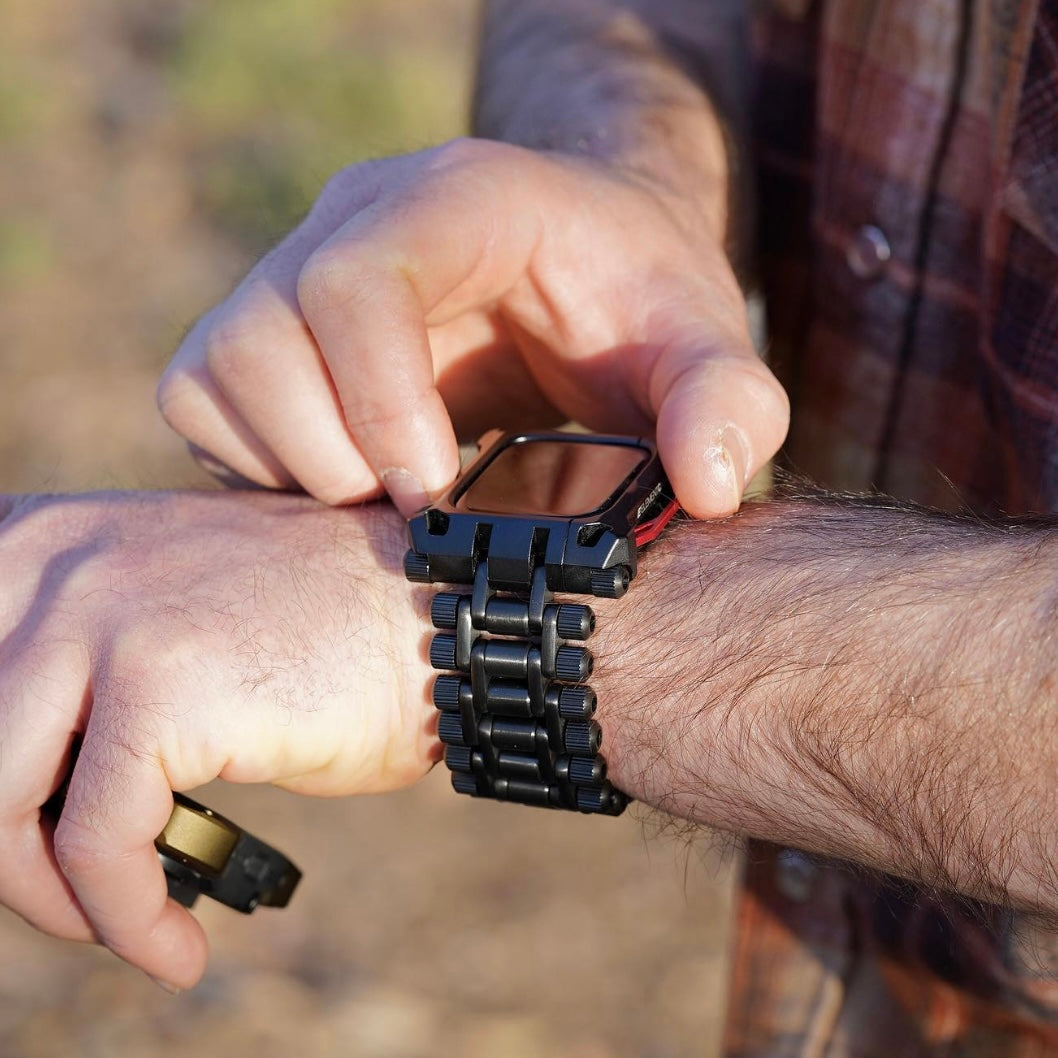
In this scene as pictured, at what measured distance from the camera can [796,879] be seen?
2.34 metres

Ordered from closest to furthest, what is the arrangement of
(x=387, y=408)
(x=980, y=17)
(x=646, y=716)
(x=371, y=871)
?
(x=646, y=716), (x=387, y=408), (x=980, y=17), (x=371, y=871)

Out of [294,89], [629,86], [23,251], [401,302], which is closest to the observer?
[401,302]

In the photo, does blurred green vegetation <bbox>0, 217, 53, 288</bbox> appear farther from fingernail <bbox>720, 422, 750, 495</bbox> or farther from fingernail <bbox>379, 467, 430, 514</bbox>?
fingernail <bbox>720, 422, 750, 495</bbox>

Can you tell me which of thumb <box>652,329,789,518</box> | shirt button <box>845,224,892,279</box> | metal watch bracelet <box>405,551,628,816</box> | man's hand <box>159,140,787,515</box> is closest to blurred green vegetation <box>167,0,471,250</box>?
shirt button <box>845,224,892,279</box>

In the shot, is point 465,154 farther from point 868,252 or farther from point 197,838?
point 197,838

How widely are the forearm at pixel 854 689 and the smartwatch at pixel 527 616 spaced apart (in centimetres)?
6

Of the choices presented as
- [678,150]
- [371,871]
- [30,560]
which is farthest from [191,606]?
[371,871]

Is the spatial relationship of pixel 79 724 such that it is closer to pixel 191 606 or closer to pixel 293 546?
pixel 191 606

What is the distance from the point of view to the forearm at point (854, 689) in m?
1.23

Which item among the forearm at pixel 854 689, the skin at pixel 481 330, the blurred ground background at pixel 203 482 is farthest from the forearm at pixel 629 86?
the forearm at pixel 854 689

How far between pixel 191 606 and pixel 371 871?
8.89ft

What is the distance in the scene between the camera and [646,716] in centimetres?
143

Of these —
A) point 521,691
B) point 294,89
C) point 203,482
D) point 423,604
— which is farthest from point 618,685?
point 294,89

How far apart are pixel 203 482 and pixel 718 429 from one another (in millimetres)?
983
